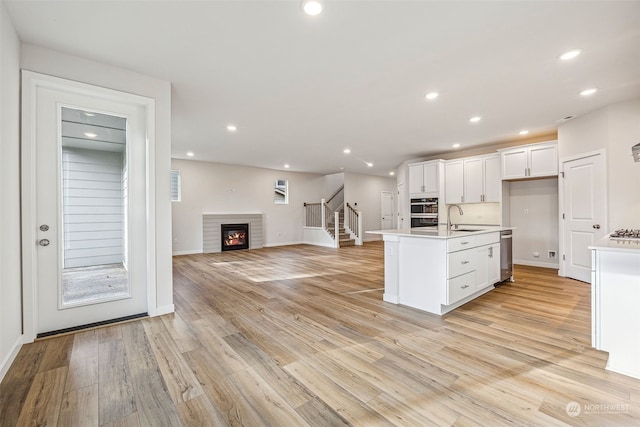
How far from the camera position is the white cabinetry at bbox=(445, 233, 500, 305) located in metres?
3.08

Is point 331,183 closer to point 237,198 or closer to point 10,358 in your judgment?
point 237,198

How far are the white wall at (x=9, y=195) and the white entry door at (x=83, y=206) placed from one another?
12cm

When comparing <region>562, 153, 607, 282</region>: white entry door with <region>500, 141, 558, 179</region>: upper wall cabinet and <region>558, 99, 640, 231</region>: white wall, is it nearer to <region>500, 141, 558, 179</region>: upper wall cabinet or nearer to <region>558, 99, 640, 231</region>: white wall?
<region>558, 99, 640, 231</region>: white wall

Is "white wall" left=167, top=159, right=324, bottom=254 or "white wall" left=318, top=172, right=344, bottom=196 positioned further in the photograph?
"white wall" left=318, top=172, right=344, bottom=196

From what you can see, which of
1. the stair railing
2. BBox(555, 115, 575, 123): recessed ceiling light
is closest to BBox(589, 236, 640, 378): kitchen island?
BBox(555, 115, 575, 123): recessed ceiling light

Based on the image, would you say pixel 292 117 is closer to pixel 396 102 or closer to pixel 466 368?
pixel 396 102

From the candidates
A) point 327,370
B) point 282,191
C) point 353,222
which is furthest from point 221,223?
point 327,370

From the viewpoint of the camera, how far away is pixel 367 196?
10875mm

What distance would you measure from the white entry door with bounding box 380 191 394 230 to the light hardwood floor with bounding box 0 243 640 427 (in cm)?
794

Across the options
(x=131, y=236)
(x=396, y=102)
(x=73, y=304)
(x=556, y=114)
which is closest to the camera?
(x=73, y=304)

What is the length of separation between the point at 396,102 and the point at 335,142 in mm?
2357

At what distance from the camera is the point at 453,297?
3098 millimetres

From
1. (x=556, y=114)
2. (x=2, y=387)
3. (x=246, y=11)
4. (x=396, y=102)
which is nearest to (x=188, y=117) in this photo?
(x=246, y=11)

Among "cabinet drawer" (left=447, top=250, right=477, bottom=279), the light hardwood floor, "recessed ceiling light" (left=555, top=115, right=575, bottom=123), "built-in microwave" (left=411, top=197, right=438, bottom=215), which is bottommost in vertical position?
the light hardwood floor
